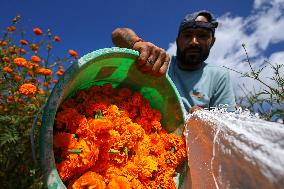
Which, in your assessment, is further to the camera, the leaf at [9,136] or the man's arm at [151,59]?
the leaf at [9,136]

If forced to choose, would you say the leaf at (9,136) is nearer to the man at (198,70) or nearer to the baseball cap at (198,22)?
the man at (198,70)

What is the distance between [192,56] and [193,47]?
0.26 feet

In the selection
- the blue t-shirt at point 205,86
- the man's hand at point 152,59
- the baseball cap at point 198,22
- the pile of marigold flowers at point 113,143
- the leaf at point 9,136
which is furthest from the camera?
the baseball cap at point 198,22

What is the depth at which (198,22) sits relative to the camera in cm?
280

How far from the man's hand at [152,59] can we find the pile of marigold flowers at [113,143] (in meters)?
0.22

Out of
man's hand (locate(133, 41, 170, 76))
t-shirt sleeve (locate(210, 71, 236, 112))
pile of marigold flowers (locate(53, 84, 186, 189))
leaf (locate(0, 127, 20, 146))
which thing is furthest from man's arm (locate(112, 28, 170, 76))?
leaf (locate(0, 127, 20, 146))

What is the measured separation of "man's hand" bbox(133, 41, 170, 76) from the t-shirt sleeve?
0.97 meters

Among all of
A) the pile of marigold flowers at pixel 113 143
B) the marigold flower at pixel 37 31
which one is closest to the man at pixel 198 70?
the pile of marigold flowers at pixel 113 143

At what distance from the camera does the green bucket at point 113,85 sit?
4.38 ft

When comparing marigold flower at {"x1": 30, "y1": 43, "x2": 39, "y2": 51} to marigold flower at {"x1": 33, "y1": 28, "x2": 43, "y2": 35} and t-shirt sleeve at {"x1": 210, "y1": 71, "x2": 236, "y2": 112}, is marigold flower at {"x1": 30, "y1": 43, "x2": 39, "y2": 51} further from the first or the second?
t-shirt sleeve at {"x1": 210, "y1": 71, "x2": 236, "y2": 112}

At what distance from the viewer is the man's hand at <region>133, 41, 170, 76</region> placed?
1.75 meters

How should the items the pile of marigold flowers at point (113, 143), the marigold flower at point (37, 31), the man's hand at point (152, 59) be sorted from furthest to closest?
the marigold flower at point (37, 31) < the man's hand at point (152, 59) < the pile of marigold flowers at point (113, 143)

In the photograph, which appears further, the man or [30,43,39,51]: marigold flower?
[30,43,39,51]: marigold flower

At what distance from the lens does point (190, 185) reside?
1698 millimetres
